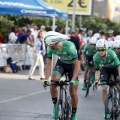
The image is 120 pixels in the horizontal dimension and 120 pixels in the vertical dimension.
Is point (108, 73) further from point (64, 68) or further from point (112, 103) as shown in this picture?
point (64, 68)

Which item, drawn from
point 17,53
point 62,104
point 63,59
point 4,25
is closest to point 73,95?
point 62,104

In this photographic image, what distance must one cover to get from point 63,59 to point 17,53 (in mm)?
13863

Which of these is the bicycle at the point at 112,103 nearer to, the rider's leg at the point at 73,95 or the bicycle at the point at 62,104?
the rider's leg at the point at 73,95

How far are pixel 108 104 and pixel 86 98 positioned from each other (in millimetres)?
5133

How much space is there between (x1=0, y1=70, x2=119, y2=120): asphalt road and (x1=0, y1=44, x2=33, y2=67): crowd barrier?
2855 millimetres

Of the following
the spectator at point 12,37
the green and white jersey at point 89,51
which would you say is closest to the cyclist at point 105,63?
the green and white jersey at point 89,51

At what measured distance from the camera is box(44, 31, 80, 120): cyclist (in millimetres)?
10453

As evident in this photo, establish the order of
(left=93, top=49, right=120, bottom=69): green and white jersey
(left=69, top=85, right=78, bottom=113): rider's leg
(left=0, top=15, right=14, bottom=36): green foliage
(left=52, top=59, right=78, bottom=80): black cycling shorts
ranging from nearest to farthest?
(left=69, top=85, right=78, bottom=113): rider's leg
(left=52, top=59, right=78, bottom=80): black cycling shorts
(left=93, top=49, right=120, bottom=69): green and white jersey
(left=0, top=15, right=14, bottom=36): green foliage

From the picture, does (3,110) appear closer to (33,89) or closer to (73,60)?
(73,60)

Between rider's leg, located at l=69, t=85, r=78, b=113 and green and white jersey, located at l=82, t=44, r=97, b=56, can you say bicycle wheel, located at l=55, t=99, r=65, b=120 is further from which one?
green and white jersey, located at l=82, t=44, r=97, b=56

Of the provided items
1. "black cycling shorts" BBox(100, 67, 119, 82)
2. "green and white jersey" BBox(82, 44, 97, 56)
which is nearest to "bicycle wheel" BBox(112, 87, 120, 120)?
"black cycling shorts" BBox(100, 67, 119, 82)

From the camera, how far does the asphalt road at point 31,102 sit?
12617 mm

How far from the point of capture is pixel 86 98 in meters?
16.4

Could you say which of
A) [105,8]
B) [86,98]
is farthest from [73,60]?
[105,8]
